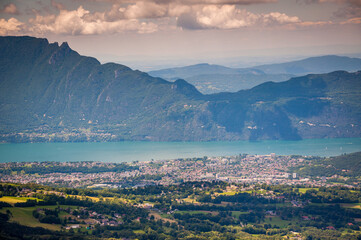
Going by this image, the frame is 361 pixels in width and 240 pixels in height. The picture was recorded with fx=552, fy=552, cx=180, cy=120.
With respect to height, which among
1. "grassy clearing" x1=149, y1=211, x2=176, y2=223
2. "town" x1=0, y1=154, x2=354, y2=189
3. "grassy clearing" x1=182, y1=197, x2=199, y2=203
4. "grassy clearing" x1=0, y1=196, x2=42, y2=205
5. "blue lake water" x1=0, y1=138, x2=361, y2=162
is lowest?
"grassy clearing" x1=149, y1=211, x2=176, y2=223

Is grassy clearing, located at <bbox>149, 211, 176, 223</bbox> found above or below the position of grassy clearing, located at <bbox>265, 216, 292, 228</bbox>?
above

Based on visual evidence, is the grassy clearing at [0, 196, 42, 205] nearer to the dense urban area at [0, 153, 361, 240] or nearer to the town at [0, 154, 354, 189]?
the dense urban area at [0, 153, 361, 240]

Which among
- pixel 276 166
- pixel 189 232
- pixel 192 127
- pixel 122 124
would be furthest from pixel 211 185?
pixel 122 124

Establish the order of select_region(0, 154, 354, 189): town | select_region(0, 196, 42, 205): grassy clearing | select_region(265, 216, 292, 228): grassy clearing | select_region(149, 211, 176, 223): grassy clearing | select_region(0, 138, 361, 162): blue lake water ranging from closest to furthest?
1. select_region(0, 196, 42, 205): grassy clearing
2. select_region(149, 211, 176, 223): grassy clearing
3. select_region(265, 216, 292, 228): grassy clearing
4. select_region(0, 154, 354, 189): town
5. select_region(0, 138, 361, 162): blue lake water

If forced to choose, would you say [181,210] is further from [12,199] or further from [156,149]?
[156,149]

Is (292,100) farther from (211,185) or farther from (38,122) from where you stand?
(211,185)

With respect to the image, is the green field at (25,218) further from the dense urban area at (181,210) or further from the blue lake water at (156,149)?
the blue lake water at (156,149)

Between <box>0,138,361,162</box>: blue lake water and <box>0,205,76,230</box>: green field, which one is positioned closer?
<box>0,205,76,230</box>: green field

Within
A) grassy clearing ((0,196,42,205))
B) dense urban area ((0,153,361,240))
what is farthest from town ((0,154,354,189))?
grassy clearing ((0,196,42,205))

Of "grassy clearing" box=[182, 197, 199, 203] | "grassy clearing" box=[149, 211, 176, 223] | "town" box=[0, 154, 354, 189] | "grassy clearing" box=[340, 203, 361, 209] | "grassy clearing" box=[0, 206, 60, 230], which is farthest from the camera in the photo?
"town" box=[0, 154, 354, 189]
